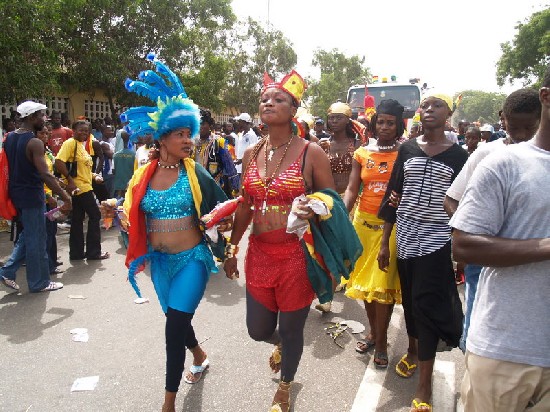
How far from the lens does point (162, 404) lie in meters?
3.07

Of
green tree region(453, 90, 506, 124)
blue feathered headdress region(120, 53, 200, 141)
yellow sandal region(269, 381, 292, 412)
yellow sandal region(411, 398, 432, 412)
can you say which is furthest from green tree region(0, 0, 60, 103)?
green tree region(453, 90, 506, 124)

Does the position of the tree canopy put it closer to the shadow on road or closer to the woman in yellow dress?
the shadow on road

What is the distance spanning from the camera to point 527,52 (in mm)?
28828

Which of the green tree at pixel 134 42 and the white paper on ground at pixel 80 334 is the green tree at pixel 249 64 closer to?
the green tree at pixel 134 42

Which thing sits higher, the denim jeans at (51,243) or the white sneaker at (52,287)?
the denim jeans at (51,243)

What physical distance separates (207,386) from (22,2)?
8719 mm

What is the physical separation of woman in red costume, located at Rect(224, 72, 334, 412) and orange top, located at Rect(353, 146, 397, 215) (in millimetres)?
944

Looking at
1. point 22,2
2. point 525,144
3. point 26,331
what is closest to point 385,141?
point 525,144

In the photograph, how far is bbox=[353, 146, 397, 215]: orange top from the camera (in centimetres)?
373

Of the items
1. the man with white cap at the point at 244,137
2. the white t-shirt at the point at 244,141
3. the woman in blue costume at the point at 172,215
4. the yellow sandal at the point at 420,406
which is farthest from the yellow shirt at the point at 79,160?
the yellow sandal at the point at 420,406

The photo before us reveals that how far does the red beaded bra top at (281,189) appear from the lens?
284 centimetres

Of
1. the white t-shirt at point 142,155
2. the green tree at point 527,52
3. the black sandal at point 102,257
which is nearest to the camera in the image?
the white t-shirt at point 142,155

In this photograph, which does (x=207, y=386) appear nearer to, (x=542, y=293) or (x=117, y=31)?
(x=542, y=293)

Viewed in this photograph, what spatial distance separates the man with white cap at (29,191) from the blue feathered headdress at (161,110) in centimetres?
230
